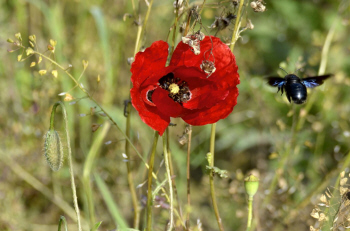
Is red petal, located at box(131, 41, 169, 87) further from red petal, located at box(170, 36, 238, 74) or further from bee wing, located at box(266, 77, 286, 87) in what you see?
bee wing, located at box(266, 77, 286, 87)

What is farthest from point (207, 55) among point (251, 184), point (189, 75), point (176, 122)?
point (176, 122)

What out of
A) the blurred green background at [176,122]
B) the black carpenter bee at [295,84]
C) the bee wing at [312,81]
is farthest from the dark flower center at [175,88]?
the blurred green background at [176,122]

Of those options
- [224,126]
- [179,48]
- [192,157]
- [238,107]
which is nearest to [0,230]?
[192,157]

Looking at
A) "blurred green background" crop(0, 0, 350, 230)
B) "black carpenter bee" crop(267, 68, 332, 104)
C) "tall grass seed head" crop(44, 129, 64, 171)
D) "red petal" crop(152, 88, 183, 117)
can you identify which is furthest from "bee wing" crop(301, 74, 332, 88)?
"tall grass seed head" crop(44, 129, 64, 171)

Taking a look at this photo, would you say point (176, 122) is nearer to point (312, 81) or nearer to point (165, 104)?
point (312, 81)

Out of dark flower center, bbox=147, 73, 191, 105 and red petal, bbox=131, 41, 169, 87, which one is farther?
dark flower center, bbox=147, 73, 191, 105

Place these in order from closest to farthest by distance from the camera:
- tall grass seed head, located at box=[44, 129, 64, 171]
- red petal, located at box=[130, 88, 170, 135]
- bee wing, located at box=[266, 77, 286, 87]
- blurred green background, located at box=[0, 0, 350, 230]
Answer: red petal, located at box=[130, 88, 170, 135], tall grass seed head, located at box=[44, 129, 64, 171], bee wing, located at box=[266, 77, 286, 87], blurred green background, located at box=[0, 0, 350, 230]

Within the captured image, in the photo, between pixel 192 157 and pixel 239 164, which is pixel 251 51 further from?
pixel 192 157
